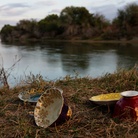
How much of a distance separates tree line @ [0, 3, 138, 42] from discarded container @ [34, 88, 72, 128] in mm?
24469

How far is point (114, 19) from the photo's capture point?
28.4 m

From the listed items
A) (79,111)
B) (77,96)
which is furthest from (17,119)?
(77,96)

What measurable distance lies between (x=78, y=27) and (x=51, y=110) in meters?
29.2

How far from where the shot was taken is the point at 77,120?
1.90 m

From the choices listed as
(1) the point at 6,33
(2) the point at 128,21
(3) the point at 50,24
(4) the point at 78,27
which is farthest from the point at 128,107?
(1) the point at 6,33

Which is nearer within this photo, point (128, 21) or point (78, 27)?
point (128, 21)

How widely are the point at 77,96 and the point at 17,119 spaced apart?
655 millimetres

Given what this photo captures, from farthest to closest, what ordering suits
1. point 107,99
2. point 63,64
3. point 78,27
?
point 78,27 → point 63,64 → point 107,99

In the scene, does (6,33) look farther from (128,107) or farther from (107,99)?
(128,107)

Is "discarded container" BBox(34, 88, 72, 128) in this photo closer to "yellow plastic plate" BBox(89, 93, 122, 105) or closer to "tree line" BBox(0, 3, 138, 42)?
"yellow plastic plate" BBox(89, 93, 122, 105)

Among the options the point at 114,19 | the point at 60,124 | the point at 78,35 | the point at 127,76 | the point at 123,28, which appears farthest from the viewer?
the point at 78,35

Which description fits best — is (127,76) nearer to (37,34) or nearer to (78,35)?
(78,35)

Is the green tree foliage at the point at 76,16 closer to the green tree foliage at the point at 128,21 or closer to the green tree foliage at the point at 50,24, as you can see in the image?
the green tree foliage at the point at 50,24

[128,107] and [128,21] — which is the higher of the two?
[128,21]
